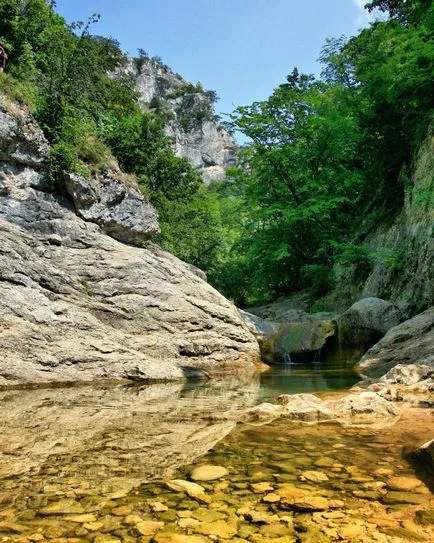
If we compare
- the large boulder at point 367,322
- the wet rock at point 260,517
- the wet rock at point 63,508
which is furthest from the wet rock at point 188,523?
the large boulder at point 367,322

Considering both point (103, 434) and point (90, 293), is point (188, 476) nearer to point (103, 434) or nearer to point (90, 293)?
point (103, 434)

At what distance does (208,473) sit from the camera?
2949 mm

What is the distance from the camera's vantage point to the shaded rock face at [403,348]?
27.8 ft

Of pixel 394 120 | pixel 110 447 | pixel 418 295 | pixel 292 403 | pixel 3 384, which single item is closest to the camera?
pixel 110 447

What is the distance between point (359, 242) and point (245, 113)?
7958mm

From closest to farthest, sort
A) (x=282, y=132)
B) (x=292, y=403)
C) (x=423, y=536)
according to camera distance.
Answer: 1. (x=423, y=536)
2. (x=292, y=403)
3. (x=282, y=132)

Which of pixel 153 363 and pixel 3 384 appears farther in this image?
pixel 153 363

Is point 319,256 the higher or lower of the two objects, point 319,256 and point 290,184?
the lower

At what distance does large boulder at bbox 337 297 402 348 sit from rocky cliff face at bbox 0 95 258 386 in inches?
120

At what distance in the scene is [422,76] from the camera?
12398 mm

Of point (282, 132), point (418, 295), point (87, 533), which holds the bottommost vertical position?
point (87, 533)

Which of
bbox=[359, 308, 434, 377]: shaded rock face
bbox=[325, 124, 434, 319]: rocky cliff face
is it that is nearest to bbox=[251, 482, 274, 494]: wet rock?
bbox=[359, 308, 434, 377]: shaded rock face

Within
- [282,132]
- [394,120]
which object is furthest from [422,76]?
[282,132]

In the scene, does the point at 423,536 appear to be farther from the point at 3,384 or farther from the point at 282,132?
the point at 282,132
